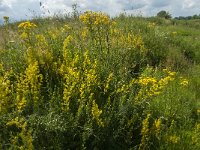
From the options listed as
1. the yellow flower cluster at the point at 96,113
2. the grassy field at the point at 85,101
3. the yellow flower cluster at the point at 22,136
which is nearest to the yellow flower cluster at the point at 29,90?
the grassy field at the point at 85,101

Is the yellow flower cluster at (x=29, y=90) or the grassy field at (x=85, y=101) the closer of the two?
the grassy field at (x=85, y=101)

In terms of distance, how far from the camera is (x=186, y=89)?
6.04 meters

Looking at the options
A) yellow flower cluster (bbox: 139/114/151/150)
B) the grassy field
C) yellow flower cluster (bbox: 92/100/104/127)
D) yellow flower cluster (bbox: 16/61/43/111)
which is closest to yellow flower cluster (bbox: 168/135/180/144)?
the grassy field

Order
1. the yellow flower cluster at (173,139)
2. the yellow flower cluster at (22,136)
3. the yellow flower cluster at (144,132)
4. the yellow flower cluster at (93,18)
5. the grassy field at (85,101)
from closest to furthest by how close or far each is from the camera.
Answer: the yellow flower cluster at (22,136)
the grassy field at (85,101)
the yellow flower cluster at (144,132)
the yellow flower cluster at (173,139)
the yellow flower cluster at (93,18)

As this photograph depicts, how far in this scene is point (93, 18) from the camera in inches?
203

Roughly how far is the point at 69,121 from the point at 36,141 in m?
0.37

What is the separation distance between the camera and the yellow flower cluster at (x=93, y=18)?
506 centimetres

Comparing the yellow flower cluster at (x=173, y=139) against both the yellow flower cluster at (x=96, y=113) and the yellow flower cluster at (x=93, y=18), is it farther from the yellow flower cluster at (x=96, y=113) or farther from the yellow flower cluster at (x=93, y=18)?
the yellow flower cluster at (x=93, y=18)

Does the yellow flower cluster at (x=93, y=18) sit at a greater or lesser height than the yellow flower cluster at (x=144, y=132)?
greater

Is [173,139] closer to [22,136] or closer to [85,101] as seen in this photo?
[85,101]

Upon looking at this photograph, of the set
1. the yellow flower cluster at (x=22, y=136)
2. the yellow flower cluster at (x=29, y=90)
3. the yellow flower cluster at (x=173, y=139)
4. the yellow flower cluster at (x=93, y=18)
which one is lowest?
the yellow flower cluster at (x=173, y=139)

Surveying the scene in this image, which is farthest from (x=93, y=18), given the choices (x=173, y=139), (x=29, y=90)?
(x=173, y=139)

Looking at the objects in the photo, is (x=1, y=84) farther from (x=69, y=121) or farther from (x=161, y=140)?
(x=161, y=140)

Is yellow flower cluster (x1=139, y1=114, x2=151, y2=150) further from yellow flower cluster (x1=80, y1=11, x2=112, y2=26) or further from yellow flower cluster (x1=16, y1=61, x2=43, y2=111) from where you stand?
yellow flower cluster (x1=80, y1=11, x2=112, y2=26)
